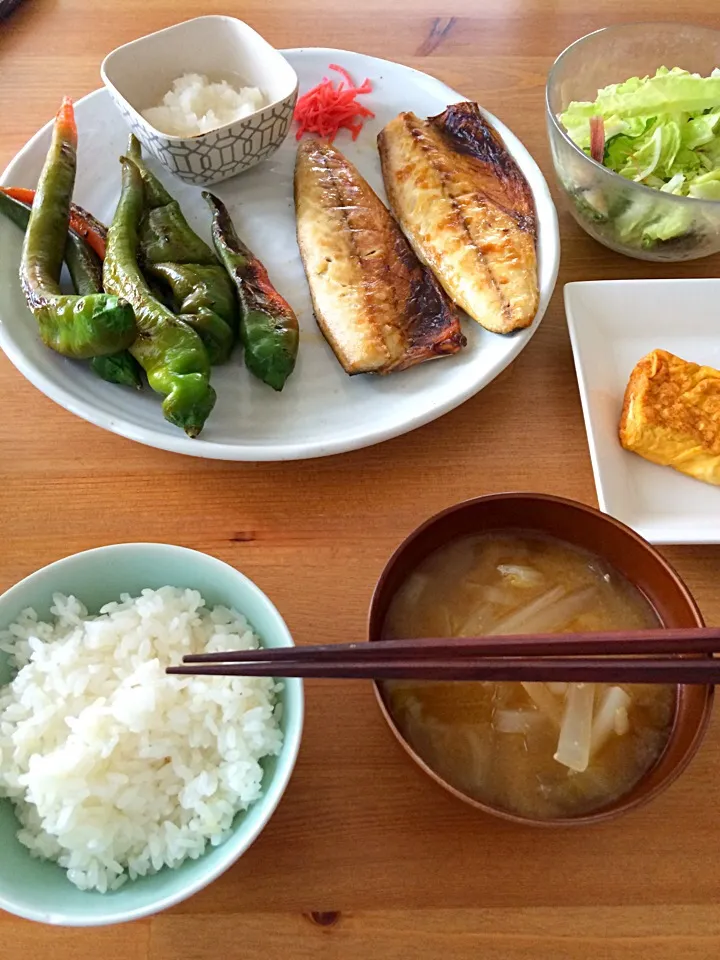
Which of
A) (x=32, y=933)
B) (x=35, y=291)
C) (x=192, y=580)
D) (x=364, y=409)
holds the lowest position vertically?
(x=32, y=933)

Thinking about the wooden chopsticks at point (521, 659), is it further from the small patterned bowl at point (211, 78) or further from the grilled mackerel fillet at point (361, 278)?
the small patterned bowl at point (211, 78)

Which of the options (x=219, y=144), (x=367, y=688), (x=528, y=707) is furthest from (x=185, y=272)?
(x=528, y=707)

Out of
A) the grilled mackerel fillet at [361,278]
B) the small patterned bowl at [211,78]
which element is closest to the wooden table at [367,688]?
the grilled mackerel fillet at [361,278]

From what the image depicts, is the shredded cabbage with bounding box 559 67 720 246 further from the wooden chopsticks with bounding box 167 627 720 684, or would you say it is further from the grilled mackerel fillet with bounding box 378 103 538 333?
the wooden chopsticks with bounding box 167 627 720 684

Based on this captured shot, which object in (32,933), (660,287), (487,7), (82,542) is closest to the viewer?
(32,933)

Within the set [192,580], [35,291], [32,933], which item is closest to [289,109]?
[35,291]

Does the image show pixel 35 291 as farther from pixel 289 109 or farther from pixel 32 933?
pixel 32 933
